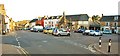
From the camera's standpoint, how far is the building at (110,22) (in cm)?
11428

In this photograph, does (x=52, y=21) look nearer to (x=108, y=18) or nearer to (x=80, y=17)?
(x=80, y=17)

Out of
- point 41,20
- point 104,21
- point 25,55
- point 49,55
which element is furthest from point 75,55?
point 41,20

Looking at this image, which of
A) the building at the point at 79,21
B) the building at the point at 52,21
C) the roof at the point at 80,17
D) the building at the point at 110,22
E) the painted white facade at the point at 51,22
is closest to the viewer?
the building at the point at 110,22

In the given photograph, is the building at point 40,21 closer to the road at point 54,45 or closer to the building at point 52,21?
the building at point 52,21

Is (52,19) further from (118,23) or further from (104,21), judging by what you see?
(118,23)

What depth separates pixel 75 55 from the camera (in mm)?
18062

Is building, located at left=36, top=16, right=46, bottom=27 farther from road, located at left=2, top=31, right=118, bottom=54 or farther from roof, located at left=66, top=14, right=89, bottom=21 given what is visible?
road, located at left=2, top=31, right=118, bottom=54

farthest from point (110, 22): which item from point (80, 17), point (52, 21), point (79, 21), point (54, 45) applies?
point (54, 45)

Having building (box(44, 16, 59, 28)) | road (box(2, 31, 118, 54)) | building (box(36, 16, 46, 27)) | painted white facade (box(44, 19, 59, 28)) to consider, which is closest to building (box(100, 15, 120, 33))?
building (box(44, 16, 59, 28))

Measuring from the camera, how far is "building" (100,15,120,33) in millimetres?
114281

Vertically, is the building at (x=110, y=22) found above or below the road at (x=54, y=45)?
above

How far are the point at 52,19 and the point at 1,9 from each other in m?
63.2

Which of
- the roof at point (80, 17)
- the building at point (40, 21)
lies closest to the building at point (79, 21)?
the roof at point (80, 17)

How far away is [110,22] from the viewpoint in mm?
117562
